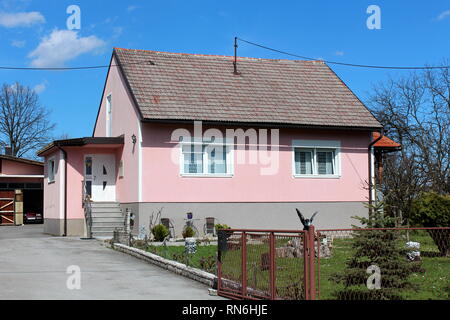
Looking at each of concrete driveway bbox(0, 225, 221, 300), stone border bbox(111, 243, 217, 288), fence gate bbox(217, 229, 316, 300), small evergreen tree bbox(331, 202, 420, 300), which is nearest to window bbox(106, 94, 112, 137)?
concrete driveway bbox(0, 225, 221, 300)

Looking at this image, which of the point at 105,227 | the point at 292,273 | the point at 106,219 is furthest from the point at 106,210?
the point at 292,273

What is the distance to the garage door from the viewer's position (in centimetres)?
3703

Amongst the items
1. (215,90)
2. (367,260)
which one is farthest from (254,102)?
(367,260)

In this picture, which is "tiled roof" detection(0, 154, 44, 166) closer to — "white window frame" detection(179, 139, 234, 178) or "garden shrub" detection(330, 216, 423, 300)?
"white window frame" detection(179, 139, 234, 178)

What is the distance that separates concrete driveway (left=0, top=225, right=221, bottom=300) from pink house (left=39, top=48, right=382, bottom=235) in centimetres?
454

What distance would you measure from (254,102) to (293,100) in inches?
69.4

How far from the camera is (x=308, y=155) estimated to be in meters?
23.8

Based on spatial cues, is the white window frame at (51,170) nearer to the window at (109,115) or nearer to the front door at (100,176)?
the front door at (100,176)

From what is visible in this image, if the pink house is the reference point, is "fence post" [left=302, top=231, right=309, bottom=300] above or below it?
below

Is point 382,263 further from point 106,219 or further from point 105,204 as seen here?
point 105,204

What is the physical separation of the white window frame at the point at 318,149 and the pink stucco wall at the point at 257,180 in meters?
0.12

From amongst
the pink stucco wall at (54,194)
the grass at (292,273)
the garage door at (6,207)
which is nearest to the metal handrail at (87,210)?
the pink stucco wall at (54,194)

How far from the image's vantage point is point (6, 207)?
3709cm
